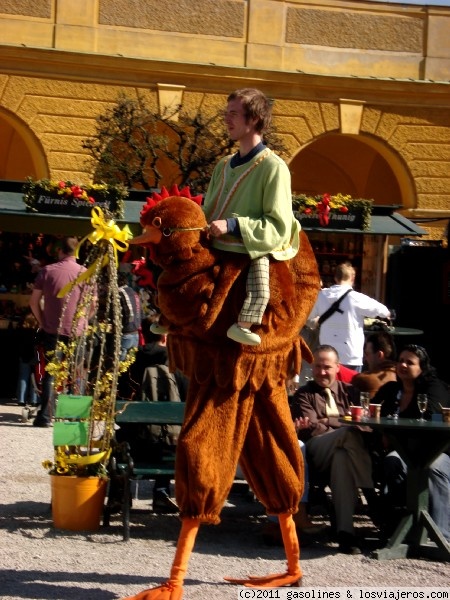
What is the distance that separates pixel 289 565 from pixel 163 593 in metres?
0.73

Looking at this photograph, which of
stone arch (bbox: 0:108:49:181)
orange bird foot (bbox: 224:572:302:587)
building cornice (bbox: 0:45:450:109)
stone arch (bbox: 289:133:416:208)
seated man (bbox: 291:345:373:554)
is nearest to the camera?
orange bird foot (bbox: 224:572:302:587)

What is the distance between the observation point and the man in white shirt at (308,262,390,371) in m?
10.8

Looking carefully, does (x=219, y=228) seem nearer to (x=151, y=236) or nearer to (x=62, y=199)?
(x=151, y=236)

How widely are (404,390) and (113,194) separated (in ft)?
24.6

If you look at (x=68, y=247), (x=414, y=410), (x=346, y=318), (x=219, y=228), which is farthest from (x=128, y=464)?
(x=68, y=247)

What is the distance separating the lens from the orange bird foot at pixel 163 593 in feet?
17.1

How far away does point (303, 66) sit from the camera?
20.4 metres

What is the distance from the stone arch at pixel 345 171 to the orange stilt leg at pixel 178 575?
17.6 meters

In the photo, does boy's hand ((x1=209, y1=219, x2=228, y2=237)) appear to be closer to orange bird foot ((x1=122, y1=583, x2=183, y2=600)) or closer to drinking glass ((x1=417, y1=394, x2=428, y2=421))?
orange bird foot ((x1=122, y1=583, x2=183, y2=600))

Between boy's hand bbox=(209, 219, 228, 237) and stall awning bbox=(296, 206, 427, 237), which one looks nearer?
boy's hand bbox=(209, 219, 228, 237)

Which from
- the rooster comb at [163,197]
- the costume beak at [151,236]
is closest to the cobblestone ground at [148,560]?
the costume beak at [151,236]

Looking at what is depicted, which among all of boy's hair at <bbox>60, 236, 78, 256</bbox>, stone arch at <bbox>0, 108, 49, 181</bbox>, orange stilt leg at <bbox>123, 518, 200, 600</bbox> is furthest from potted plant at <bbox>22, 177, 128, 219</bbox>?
orange stilt leg at <bbox>123, 518, 200, 600</bbox>

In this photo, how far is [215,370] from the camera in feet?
17.6

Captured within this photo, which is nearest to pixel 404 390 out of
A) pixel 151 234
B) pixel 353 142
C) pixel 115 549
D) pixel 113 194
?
pixel 115 549
